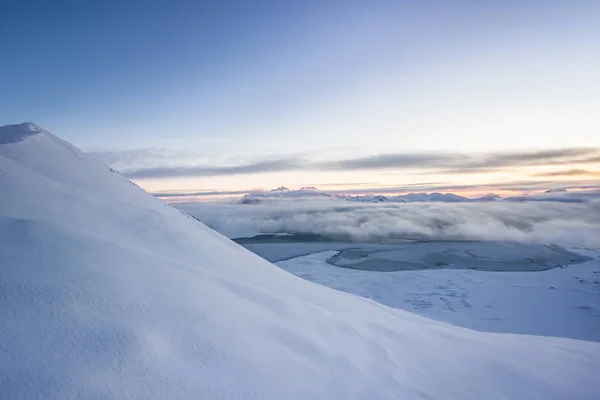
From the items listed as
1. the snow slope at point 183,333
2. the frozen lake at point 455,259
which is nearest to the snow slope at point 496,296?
the frozen lake at point 455,259

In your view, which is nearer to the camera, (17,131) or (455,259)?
(17,131)

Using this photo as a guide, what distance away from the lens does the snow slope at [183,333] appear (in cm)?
260

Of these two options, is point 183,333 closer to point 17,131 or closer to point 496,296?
point 17,131

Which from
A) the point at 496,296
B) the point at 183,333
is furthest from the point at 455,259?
the point at 183,333

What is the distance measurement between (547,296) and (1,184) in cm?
2015

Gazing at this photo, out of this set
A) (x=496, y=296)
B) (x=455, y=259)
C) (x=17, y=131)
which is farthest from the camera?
(x=455, y=259)

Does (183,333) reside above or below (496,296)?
above

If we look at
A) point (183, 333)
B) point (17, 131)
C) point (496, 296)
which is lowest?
point (496, 296)

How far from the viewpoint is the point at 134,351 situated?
9.04 feet

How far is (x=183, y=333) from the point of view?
3232mm

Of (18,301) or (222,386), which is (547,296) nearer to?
(222,386)

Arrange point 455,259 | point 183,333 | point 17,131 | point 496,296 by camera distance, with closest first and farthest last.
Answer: point 183,333 < point 17,131 < point 496,296 < point 455,259

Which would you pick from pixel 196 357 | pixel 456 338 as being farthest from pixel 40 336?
pixel 456 338

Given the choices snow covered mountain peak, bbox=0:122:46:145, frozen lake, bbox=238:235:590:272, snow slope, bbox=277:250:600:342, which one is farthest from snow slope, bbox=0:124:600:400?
frozen lake, bbox=238:235:590:272
